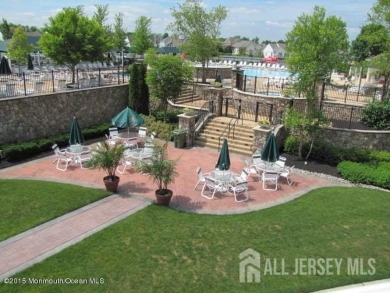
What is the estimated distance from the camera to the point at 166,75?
21891 mm

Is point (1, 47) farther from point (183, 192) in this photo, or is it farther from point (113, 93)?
point (183, 192)

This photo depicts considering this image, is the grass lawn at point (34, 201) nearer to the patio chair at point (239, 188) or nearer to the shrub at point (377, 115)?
the patio chair at point (239, 188)

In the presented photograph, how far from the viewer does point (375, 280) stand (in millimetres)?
9055

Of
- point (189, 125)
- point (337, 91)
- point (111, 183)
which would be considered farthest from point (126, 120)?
point (337, 91)

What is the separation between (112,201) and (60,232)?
8.71 ft

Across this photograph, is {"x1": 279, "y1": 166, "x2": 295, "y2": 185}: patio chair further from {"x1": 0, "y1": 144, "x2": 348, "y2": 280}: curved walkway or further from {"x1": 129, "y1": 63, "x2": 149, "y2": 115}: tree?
{"x1": 129, "y1": 63, "x2": 149, "y2": 115}: tree

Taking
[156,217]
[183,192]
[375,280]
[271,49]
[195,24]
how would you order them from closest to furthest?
1. [375,280]
2. [156,217]
3. [183,192]
4. [195,24]
5. [271,49]

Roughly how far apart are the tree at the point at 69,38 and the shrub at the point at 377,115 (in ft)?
62.3

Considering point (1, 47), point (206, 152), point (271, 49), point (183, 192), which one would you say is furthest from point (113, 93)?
point (271, 49)

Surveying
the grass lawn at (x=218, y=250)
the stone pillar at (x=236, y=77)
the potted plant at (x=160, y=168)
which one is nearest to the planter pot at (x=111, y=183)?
the potted plant at (x=160, y=168)

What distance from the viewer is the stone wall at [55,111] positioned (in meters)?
18.4

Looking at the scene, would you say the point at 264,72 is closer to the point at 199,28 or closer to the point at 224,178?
the point at 199,28

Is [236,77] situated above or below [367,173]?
above

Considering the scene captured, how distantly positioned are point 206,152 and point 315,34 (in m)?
8.25
